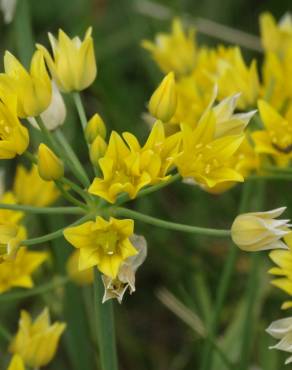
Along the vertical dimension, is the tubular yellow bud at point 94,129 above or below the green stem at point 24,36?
below

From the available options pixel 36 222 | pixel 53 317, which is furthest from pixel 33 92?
pixel 36 222

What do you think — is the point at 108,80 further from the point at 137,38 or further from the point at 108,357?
the point at 108,357

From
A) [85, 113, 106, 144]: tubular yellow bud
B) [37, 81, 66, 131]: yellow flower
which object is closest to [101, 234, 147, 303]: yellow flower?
[85, 113, 106, 144]: tubular yellow bud

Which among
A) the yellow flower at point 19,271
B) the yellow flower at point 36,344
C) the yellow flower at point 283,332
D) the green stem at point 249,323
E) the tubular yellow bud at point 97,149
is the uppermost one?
the tubular yellow bud at point 97,149

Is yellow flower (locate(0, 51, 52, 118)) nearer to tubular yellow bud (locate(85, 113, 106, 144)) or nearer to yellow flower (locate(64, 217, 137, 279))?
tubular yellow bud (locate(85, 113, 106, 144))

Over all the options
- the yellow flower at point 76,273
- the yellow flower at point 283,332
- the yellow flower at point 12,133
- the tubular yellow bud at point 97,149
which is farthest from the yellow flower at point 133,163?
the yellow flower at point 76,273

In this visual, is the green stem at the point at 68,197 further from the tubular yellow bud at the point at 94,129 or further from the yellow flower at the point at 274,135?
the yellow flower at the point at 274,135

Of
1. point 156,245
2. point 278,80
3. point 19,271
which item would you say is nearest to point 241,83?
point 278,80
